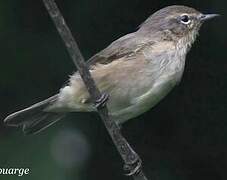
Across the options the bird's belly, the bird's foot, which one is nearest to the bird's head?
Result: the bird's belly

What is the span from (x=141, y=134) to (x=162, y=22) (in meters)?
0.95

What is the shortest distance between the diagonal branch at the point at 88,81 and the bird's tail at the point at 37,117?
1.01 meters

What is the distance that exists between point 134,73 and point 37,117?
0.81 m

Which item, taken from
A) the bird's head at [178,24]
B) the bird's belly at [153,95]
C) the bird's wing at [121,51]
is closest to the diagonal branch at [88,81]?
the bird's belly at [153,95]

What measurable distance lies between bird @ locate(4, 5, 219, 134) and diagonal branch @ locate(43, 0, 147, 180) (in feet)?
1.81

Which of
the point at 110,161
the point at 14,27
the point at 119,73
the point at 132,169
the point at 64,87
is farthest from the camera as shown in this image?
the point at 110,161

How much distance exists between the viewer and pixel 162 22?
522cm

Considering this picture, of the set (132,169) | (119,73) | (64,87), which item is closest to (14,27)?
(64,87)

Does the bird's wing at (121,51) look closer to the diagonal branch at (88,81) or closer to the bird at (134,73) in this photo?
the bird at (134,73)

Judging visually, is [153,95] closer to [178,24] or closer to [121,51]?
[121,51]

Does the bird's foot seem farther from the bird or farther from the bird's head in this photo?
the bird's head

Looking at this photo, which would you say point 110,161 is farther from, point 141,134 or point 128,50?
point 128,50

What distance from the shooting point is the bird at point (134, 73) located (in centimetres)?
471

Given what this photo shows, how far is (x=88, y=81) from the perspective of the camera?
12.0 ft
